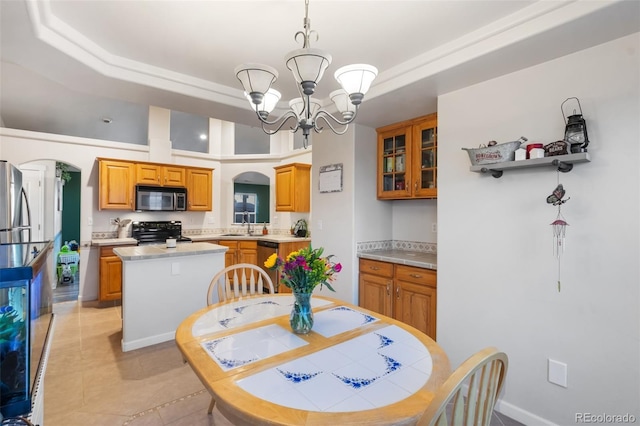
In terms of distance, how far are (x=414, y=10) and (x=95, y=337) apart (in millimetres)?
4041

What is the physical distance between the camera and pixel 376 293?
312 centimetres

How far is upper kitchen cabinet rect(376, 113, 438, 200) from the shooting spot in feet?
9.64

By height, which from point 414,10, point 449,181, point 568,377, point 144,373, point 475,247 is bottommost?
point 144,373

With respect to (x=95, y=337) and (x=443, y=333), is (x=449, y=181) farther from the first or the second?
(x=95, y=337)

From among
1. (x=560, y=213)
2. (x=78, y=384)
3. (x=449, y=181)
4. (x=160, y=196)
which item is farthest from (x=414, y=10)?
(x=160, y=196)

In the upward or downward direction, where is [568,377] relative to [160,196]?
downward

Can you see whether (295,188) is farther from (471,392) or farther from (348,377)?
(471,392)

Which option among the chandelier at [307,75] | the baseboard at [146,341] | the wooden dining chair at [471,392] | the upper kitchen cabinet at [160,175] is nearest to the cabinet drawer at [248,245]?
the upper kitchen cabinet at [160,175]

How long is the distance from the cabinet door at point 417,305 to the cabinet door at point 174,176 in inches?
156

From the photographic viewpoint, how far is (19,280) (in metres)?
0.84

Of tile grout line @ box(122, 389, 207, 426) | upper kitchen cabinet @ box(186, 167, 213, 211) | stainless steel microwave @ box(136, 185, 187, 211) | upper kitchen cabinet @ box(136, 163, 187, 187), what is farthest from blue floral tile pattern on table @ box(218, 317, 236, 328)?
upper kitchen cabinet @ box(186, 167, 213, 211)

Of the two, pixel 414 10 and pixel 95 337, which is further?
pixel 95 337

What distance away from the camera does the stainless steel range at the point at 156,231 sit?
15.6 ft

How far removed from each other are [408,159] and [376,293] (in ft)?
4.50
